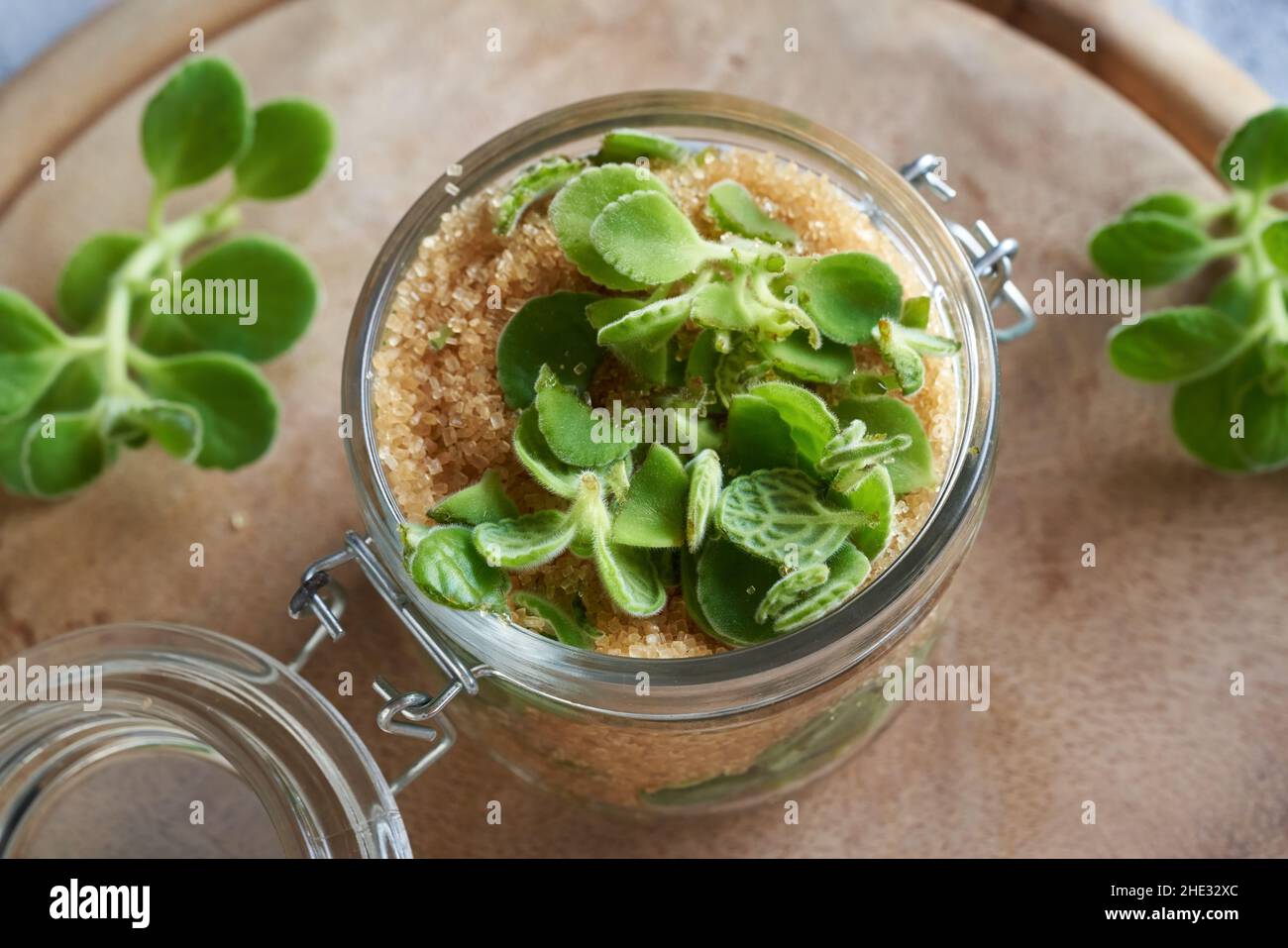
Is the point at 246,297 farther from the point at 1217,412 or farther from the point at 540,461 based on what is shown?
the point at 1217,412

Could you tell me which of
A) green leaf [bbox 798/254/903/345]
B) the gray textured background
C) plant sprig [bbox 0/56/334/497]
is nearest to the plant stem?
plant sprig [bbox 0/56/334/497]

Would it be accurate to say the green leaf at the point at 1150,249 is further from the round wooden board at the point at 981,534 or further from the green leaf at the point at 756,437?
the green leaf at the point at 756,437

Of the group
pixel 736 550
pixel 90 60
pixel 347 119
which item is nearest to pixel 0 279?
pixel 90 60

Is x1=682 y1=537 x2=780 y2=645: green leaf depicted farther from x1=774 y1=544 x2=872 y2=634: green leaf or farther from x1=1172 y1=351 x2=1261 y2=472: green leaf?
x1=1172 y1=351 x2=1261 y2=472: green leaf

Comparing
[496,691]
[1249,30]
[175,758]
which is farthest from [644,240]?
[1249,30]

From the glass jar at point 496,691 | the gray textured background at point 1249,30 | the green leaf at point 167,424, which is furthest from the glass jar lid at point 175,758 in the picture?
the gray textured background at point 1249,30
